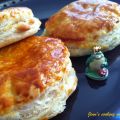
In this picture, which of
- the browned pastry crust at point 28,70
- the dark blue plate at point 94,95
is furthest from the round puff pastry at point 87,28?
the browned pastry crust at point 28,70

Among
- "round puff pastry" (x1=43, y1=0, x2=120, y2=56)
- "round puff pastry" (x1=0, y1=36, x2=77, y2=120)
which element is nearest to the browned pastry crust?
"round puff pastry" (x1=0, y1=36, x2=77, y2=120)

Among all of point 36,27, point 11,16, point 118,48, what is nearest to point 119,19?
point 118,48

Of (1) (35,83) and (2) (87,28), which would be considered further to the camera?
(2) (87,28)

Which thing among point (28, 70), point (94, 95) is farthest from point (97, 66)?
point (28, 70)

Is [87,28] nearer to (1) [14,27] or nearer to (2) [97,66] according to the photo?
(2) [97,66]

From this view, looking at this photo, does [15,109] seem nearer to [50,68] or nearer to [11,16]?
[50,68]

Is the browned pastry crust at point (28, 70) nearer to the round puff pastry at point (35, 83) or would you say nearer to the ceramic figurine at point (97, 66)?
the round puff pastry at point (35, 83)

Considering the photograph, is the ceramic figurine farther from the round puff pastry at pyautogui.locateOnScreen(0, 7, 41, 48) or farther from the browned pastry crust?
the round puff pastry at pyautogui.locateOnScreen(0, 7, 41, 48)
